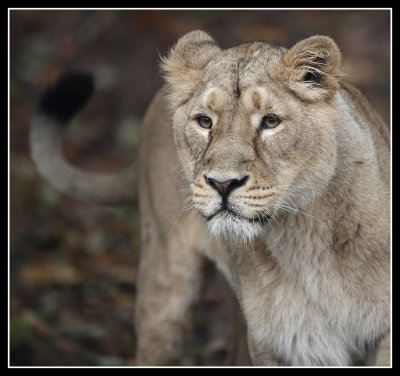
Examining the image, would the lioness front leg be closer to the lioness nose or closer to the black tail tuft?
the black tail tuft

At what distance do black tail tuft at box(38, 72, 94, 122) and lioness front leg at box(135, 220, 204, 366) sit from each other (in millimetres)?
820

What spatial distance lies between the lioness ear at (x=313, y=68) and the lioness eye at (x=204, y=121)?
317 millimetres

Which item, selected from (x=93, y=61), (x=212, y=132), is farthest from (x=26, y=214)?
(x=212, y=132)

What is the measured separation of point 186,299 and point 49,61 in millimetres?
3621

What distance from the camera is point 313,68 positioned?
292cm

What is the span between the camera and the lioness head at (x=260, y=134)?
2729 millimetres

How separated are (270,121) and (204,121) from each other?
264mm

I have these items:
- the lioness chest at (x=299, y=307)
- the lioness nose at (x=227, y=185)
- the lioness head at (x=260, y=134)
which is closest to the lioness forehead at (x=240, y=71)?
the lioness head at (x=260, y=134)

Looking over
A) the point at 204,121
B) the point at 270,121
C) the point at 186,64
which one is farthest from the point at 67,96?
the point at 270,121

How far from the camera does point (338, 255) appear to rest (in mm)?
3090

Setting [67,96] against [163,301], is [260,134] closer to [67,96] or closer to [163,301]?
[163,301]

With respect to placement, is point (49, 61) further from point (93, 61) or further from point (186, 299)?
point (186, 299)

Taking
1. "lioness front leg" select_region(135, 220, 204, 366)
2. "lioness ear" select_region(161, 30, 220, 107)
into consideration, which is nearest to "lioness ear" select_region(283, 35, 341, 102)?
"lioness ear" select_region(161, 30, 220, 107)

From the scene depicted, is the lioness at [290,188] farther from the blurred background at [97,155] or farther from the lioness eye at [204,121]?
the blurred background at [97,155]
